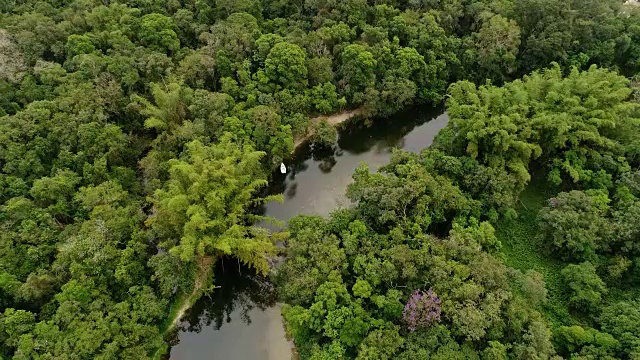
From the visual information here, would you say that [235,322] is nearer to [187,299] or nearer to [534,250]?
[187,299]

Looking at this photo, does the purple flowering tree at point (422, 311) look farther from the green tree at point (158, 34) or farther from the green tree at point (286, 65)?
the green tree at point (158, 34)

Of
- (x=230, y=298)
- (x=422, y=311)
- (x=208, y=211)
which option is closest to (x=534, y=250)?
(x=422, y=311)

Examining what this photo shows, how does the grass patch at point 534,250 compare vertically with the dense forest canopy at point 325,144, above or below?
below

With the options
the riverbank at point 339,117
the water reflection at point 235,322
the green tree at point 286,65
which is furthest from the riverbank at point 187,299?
the green tree at point 286,65

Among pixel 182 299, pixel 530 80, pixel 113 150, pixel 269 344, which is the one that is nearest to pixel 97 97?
pixel 113 150

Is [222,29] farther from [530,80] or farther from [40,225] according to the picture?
[530,80]

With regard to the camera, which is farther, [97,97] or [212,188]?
[97,97]
